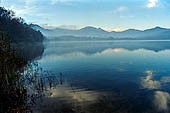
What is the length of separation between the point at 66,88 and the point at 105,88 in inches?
199

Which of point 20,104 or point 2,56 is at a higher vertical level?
point 2,56

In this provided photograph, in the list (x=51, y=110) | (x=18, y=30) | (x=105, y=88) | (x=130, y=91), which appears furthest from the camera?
(x=18, y=30)

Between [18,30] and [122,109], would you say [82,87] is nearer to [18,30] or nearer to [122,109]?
[122,109]

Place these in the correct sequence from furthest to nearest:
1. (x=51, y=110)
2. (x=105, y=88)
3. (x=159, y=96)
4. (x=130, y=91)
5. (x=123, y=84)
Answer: (x=123, y=84) < (x=105, y=88) < (x=130, y=91) < (x=159, y=96) < (x=51, y=110)

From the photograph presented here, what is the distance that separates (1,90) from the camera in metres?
14.2

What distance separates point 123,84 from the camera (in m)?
22.4

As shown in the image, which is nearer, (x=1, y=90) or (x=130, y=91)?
(x=1, y=90)

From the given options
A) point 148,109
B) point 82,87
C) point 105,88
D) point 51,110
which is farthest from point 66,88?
point 148,109

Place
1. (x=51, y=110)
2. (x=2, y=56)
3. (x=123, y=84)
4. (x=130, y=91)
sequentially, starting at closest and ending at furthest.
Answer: (x=51, y=110), (x=2, y=56), (x=130, y=91), (x=123, y=84)

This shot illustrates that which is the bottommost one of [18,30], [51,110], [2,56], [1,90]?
[51,110]

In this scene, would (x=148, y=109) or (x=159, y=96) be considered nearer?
(x=148, y=109)

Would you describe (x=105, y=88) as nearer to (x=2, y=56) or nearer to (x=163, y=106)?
(x=163, y=106)

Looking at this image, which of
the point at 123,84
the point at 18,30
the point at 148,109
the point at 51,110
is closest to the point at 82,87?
the point at 123,84

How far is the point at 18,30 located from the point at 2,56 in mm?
83736
